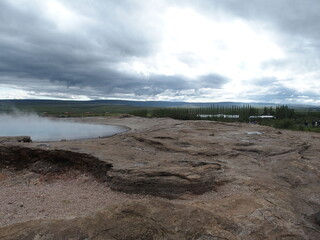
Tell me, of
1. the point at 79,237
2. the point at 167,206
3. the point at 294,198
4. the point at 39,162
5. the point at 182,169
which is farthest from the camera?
the point at 39,162

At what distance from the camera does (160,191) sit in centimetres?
1013

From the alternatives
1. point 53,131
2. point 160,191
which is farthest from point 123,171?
point 53,131

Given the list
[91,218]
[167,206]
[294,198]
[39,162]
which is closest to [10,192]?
[39,162]

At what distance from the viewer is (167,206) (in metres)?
7.76

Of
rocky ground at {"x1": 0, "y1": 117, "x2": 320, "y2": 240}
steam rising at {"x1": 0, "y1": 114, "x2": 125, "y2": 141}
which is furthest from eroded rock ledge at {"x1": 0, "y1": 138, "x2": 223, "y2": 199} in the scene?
steam rising at {"x1": 0, "y1": 114, "x2": 125, "y2": 141}

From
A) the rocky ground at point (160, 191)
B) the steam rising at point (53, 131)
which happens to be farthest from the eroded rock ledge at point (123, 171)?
the steam rising at point (53, 131)

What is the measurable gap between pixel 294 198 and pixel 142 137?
11300 millimetres

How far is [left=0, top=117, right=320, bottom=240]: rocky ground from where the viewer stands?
6789mm

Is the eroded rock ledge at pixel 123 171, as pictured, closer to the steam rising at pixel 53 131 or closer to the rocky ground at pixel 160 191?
the rocky ground at pixel 160 191

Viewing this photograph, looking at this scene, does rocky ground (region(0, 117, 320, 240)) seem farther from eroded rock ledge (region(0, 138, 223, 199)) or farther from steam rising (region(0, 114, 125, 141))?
steam rising (region(0, 114, 125, 141))

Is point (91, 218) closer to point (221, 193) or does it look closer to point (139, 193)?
point (139, 193)

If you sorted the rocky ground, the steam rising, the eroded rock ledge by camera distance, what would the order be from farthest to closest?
the steam rising, the eroded rock ledge, the rocky ground

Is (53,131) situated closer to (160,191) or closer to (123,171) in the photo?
(123,171)

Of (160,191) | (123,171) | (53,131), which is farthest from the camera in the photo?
(53,131)
